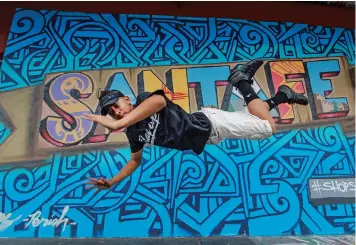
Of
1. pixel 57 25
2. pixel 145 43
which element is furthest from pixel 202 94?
pixel 57 25

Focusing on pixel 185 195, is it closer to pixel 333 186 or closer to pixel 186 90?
pixel 186 90

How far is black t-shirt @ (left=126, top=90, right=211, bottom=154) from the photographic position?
11.7ft

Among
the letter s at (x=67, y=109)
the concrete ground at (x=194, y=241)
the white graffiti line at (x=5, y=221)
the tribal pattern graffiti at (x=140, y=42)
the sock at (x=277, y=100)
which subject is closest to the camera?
the sock at (x=277, y=100)

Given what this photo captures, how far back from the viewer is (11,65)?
621 centimetres

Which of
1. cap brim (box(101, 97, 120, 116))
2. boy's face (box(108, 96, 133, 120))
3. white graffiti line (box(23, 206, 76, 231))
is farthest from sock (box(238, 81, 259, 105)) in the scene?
white graffiti line (box(23, 206, 76, 231))

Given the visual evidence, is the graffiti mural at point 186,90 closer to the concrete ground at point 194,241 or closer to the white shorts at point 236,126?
the concrete ground at point 194,241

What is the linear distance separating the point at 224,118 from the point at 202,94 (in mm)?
2583

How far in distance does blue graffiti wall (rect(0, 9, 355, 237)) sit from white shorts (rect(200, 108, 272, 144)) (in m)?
2.02

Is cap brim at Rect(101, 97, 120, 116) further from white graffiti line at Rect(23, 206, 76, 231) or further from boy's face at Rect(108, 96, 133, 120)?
white graffiti line at Rect(23, 206, 76, 231)

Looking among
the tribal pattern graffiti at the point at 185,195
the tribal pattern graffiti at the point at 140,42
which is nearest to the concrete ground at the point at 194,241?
the tribal pattern graffiti at the point at 185,195

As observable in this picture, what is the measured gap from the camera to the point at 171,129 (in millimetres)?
3588

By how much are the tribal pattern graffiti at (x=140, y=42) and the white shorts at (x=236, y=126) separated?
118 inches

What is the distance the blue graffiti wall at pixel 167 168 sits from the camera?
5.30 m

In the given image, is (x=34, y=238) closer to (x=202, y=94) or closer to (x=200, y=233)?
(x=200, y=233)
